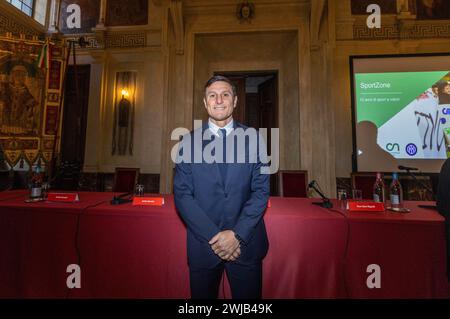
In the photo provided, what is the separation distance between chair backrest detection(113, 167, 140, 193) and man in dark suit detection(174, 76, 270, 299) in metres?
2.45

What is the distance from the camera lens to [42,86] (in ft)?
16.2

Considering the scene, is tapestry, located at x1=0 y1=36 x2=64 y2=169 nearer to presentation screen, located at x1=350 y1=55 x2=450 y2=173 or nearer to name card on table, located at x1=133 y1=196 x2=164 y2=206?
name card on table, located at x1=133 y1=196 x2=164 y2=206

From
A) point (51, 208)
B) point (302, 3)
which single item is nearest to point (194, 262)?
point (51, 208)

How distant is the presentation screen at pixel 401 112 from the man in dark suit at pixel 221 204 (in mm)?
4132

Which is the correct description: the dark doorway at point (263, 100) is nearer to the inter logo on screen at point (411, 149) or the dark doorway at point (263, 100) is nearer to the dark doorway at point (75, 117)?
the inter logo on screen at point (411, 149)

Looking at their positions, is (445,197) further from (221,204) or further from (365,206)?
(221,204)

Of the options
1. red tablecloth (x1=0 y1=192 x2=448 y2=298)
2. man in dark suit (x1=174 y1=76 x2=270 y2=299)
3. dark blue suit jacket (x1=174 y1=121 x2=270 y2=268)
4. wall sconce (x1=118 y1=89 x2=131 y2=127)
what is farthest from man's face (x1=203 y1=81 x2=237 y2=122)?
wall sconce (x1=118 y1=89 x2=131 y2=127)

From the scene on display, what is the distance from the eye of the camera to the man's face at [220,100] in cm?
127

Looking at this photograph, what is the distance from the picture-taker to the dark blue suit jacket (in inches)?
46.9

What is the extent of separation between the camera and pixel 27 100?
481cm

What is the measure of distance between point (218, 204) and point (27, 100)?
237 inches
